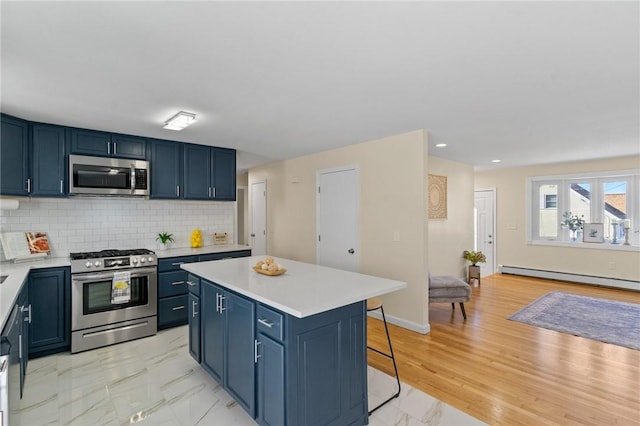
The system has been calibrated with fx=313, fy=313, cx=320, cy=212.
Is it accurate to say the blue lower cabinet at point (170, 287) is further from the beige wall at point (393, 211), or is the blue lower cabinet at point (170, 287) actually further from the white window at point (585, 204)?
the white window at point (585, 204)

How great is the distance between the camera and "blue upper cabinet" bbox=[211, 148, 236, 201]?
4500mm

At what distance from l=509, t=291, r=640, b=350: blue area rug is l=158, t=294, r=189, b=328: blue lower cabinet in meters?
4.25

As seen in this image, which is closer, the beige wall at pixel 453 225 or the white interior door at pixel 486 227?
the beige wall at pixel 453 225

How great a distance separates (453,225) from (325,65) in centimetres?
453

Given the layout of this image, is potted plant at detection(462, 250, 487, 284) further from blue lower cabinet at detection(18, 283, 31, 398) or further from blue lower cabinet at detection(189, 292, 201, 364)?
blue lower cabinet at detection(18, 283, 31, 398)

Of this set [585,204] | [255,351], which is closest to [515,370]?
[255,351]

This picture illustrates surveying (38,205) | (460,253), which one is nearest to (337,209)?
(460,253)

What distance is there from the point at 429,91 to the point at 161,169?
131 inches

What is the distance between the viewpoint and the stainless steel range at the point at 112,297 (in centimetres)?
314

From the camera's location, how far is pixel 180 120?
3.01 metres

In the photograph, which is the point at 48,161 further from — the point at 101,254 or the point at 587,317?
the point at 587,317

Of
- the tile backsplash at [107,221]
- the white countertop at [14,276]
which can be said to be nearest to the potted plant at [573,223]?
the tile backsplash at [107,221]

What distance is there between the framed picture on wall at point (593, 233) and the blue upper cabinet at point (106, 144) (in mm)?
7794

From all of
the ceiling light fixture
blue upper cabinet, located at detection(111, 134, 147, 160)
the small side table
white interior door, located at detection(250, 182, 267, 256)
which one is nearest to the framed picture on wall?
the small side table
